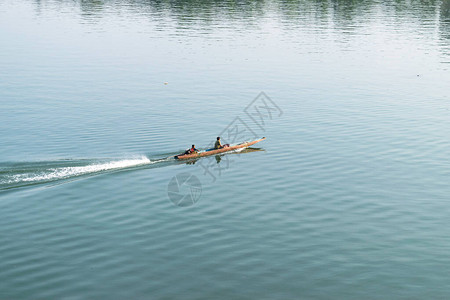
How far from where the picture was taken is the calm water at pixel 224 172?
32.1 meters

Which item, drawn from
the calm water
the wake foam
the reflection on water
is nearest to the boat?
the calm water

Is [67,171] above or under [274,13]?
under

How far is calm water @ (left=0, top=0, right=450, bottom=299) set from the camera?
32125 millimetres

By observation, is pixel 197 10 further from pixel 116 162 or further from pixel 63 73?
pixel 116 162

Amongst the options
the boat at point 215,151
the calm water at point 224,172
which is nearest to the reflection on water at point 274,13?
the calm water at point 224,172

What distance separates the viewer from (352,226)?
38.4m

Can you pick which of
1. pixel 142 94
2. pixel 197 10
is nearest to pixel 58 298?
pixel 142 94

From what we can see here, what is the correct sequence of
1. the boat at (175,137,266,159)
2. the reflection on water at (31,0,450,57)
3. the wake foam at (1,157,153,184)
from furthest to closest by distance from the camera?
1. the reflection on water at (31,0,450,57)
2. the boat at (175,137,266,159)
3. the wake foam at (1,157,153,184)

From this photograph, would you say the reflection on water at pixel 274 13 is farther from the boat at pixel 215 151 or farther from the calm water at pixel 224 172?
the boat at pixel 215 151

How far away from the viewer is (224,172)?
4909cm

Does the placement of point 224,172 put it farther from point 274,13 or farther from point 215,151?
point 274,13

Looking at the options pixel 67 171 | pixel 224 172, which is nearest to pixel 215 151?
pixel 224 172

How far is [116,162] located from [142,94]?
26.7 metres

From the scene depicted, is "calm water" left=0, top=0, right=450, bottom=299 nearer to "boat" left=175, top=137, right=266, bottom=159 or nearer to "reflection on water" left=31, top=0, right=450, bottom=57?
"boat" left=175, top=137, right=266, bottom=159
